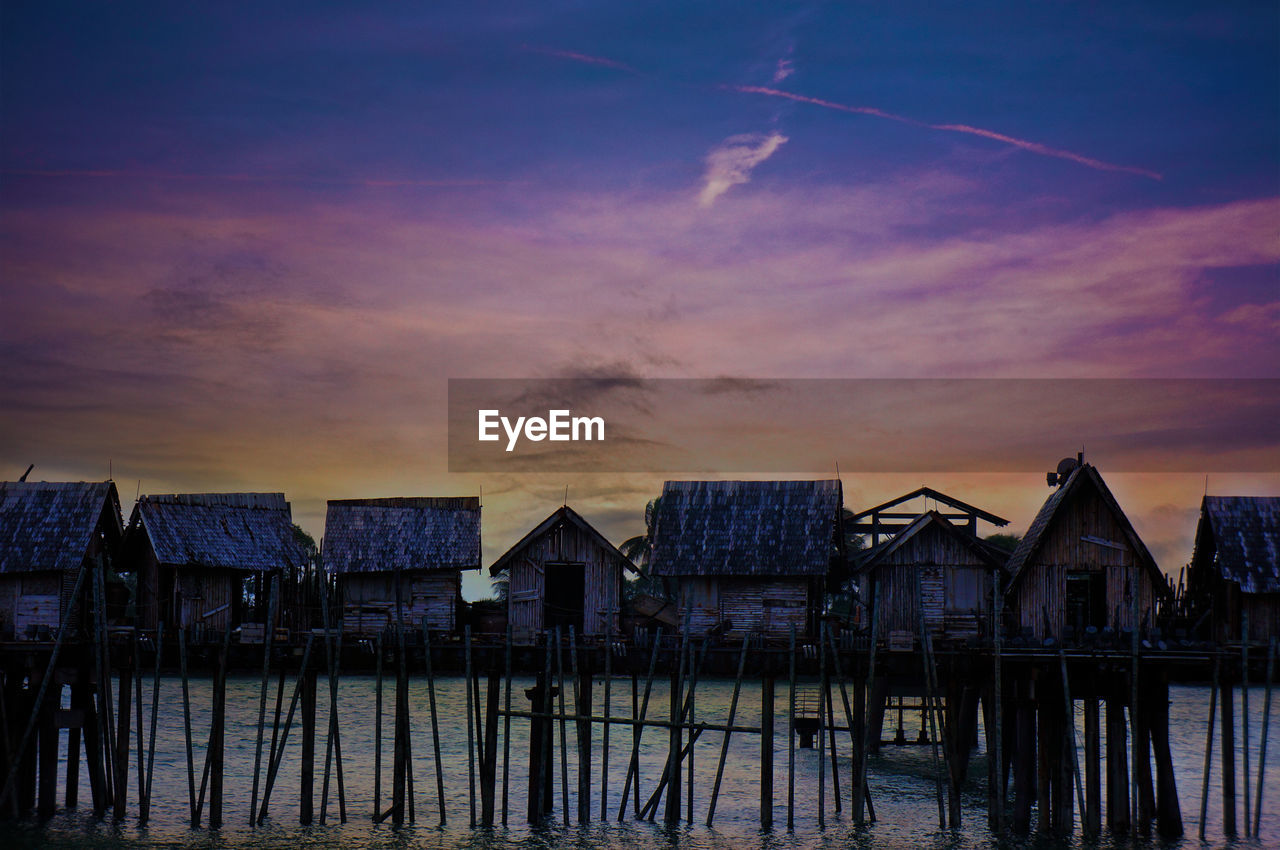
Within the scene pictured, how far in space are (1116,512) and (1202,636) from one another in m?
8.98

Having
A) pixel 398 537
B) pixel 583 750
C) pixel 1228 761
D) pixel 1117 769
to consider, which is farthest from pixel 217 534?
pixel 1228 761

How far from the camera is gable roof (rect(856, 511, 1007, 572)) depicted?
42.4 meters

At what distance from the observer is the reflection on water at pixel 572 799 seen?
29.4m

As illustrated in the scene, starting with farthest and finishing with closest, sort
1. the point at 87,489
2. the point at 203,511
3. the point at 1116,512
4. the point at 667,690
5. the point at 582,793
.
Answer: the point at 667,690
the point at 203,511
the point at 87,489
the point at 1116,512
the point at 582,793

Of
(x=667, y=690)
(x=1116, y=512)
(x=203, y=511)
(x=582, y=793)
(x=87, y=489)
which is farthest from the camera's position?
(x=667, y=690)

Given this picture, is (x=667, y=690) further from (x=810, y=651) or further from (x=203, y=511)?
(x=810, y=651)

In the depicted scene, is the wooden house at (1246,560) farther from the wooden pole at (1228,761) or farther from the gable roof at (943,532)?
the wooden pole at (1228,761)

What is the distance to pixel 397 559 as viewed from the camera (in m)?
47.5

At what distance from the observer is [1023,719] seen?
3369 cm

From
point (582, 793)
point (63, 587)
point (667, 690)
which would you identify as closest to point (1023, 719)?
point (582, 793)

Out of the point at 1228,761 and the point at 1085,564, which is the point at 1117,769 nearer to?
the point at 1228,761

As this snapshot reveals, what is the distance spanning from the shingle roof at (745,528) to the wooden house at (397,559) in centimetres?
822

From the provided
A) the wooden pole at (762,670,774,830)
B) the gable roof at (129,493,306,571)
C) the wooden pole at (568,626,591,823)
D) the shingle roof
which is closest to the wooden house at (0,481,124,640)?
the gable roof at (129,493,306,571)

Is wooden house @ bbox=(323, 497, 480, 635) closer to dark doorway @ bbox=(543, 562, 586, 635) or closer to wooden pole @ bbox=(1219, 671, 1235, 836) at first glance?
dark doorway @ bbox=(543, 562, 586, 635)
